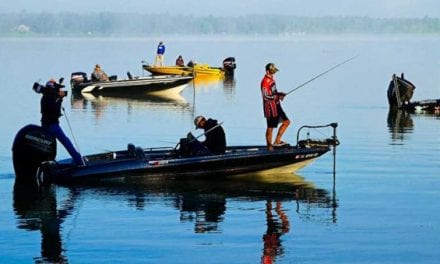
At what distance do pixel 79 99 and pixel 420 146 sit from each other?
20.6 metres

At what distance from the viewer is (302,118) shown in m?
39.2

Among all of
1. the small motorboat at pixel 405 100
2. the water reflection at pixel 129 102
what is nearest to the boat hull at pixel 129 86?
the water reflection at pixel 129 102

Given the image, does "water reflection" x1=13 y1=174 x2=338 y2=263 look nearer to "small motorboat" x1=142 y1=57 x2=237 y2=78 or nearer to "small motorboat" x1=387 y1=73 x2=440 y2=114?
"small motorboat" x1=387 y1=73 x2=440 y2=114

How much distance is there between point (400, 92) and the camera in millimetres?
42500

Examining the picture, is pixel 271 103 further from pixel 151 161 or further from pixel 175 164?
pixel 151 161

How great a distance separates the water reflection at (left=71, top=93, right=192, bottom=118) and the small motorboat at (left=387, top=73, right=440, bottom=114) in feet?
23.8

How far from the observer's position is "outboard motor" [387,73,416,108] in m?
41.9

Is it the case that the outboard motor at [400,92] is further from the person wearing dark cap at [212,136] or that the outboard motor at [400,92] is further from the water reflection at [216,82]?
the person wearing dark cap at [212,136]

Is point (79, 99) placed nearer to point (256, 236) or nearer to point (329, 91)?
point (329, 91)

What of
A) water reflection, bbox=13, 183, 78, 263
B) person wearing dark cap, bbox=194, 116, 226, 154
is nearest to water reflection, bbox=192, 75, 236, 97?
person wearing dark cap, bbox=194, 116, 226, 154

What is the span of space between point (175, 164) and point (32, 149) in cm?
265

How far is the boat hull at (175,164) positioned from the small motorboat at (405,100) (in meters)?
17.9

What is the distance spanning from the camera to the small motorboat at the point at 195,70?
Answer: 59781 millimetres

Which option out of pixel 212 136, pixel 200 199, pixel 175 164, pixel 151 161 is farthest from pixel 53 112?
pixel 200 199
